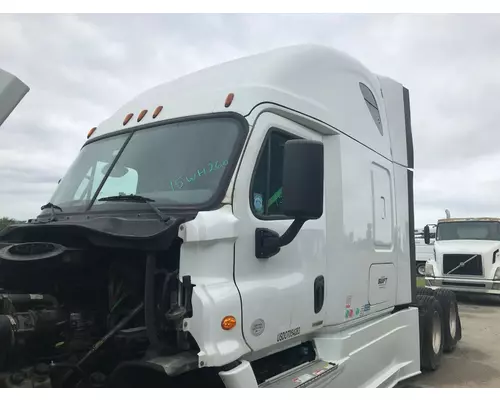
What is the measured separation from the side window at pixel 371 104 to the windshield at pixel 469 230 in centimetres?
1038

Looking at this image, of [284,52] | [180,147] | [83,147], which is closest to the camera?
[180,147]

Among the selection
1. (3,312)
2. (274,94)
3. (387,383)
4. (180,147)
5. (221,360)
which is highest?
(274,94)

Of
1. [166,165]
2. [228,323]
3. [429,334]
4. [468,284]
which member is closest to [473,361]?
[429,334]

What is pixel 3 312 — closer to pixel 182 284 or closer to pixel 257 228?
pixel 182 284

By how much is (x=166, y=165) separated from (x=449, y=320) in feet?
19.5

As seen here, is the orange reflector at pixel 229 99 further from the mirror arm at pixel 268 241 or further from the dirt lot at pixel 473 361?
the dirt lot at pixel 473 361

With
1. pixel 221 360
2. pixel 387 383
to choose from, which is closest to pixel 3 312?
pixel 221 360

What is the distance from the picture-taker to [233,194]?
10.6 ft

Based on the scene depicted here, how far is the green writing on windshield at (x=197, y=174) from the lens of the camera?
3322 millimetres

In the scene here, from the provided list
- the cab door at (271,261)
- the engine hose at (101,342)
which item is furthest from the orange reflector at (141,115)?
the engine hose at (101,342)

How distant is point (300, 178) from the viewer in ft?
9.83

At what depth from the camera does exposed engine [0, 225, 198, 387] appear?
2.95 m

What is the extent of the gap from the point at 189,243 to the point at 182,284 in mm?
252

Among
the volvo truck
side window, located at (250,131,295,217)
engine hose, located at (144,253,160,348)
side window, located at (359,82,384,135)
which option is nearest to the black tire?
the volvo truck
